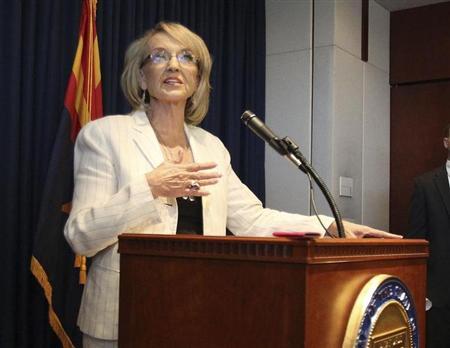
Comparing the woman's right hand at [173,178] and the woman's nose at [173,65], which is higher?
the woman's nose at [173,65]

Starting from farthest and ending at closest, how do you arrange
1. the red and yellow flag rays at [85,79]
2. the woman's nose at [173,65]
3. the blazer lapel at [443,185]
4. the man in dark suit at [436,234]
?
1. the blazer lapel at [443,185]
2. the man in dark suit at [436,234]
3. the red and yellow flag rays at [85,79]
4. the woman's nose at [173,65]

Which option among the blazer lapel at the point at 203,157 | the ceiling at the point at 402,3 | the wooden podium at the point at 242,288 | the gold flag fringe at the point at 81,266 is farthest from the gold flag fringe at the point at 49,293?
the ceiling at the point at 402,3

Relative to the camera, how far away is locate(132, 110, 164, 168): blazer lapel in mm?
1839

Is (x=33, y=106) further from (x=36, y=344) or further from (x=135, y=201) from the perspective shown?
(x=135, y=201)

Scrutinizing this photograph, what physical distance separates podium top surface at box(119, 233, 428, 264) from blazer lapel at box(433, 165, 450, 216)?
2834 mm

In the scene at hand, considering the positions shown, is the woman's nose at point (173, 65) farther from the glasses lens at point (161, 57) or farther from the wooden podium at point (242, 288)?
the wooden podium at point (242, 288)

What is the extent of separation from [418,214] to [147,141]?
2.77m

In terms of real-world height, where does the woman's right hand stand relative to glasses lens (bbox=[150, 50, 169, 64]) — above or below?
below

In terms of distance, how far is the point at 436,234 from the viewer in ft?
13.4

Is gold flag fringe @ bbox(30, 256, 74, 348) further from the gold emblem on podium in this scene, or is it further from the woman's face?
the gold emblem on podium

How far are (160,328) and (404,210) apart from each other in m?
3.86

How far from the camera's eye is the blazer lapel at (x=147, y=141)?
1.84 meters

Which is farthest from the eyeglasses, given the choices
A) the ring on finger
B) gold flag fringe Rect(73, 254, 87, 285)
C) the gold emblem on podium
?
the gold emblem on podium

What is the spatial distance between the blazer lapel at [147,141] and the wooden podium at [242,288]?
1.65 ft
